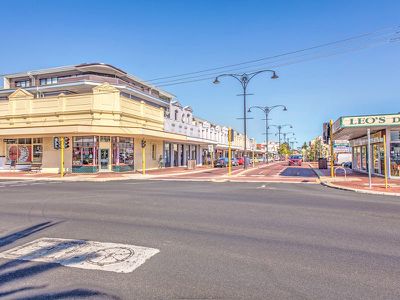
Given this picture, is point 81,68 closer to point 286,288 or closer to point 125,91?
point 125,91

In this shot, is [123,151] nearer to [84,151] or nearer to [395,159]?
[84,151]

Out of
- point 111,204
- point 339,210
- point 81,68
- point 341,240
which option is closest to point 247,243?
point 341,240

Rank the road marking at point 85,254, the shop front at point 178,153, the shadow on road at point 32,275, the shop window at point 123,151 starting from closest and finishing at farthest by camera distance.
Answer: the shadow on road at point 32,275
the road marking at point 85,254
the shop window at point 123,151
the shop front at point 178,153

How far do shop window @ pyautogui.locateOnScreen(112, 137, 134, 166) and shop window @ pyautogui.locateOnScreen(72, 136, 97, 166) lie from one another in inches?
76.6

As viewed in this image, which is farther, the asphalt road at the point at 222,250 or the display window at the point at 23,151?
the display window at the point at 23,151

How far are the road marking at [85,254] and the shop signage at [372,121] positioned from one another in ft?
62.6

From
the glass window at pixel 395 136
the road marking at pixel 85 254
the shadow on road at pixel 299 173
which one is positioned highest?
the glass window at pixel 395 136

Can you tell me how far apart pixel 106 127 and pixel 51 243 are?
23330 millimetres

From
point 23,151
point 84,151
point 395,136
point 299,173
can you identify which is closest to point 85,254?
point 395,136

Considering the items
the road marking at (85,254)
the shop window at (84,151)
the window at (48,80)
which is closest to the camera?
the road marking at (85,254)

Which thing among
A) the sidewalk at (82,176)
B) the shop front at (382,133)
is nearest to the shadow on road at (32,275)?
the sidewalk at (82,176)

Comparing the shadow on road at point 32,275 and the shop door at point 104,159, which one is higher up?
the shop door at point 104,159

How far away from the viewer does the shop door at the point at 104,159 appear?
29.5 m

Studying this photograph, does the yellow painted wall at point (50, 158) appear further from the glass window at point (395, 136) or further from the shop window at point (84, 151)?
the glass window at point (395, 136)
